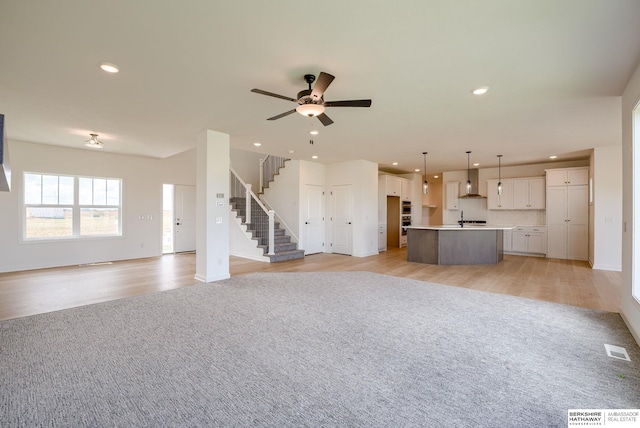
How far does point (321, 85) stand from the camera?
9.36ft

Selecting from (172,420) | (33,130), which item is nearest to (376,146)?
(172,420)

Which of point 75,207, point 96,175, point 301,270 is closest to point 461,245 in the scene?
point 301,270

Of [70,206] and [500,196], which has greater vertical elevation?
[500,196]

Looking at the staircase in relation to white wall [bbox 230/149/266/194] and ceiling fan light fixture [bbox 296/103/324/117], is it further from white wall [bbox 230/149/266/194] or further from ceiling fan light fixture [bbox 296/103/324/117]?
ceiling fan light fixture [bbox 296/103/324/117]

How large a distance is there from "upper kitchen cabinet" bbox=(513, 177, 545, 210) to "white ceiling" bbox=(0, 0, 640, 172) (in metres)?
3.27

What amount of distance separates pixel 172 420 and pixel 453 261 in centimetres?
689

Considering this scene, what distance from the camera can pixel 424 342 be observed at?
288 centimetres

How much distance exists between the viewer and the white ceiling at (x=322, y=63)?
221 cm

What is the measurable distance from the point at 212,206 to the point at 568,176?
30.4 feet

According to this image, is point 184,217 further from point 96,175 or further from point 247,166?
point 247,166

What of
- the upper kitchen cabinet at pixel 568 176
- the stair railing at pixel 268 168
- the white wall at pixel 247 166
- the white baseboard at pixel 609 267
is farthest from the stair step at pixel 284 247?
the upper kitchen cabinet at pixel 568 176

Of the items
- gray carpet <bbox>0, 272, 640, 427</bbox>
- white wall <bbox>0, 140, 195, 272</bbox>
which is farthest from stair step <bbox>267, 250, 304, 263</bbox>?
white wall <bbox>0, 140, 195, 272</bbox>

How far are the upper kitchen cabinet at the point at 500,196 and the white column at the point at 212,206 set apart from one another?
8269 mm

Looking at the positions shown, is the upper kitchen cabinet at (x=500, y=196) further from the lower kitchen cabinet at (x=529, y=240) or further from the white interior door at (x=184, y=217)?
the white interior door at (x=184, y=217)
